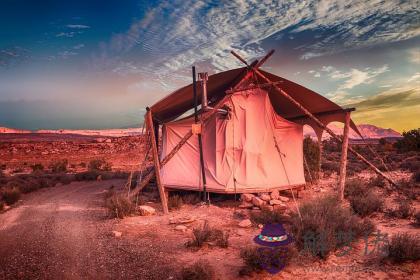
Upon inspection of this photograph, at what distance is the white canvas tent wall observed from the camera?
9.11 meters

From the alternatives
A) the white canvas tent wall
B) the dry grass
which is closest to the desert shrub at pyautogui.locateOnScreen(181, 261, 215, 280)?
the dry grass

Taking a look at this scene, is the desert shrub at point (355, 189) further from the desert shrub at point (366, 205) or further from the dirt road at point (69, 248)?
the dirt road at point (69, 248)

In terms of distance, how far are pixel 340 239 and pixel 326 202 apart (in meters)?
1.15

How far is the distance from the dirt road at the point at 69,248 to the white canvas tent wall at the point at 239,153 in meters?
2.80

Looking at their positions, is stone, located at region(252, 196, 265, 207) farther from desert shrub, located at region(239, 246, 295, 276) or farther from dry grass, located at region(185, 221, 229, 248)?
desert shrub, located at region(239, 246, 295, 276)

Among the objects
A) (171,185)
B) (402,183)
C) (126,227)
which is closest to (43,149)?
(171,185)

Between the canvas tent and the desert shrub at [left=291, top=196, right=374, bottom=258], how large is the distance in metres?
2.91

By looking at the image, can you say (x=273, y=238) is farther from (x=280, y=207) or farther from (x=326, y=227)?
(x=280, y=207)

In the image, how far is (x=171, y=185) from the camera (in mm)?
9711

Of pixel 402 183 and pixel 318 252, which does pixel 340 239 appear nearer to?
pixel 318 252

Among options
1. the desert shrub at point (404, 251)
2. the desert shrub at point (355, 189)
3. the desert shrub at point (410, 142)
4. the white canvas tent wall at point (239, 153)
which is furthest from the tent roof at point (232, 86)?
the desert shrub at point (410, 142)

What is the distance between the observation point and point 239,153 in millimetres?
9172

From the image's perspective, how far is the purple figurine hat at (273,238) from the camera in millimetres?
4012

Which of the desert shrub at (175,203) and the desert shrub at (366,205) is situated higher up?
the desert shrub at (366,205)
